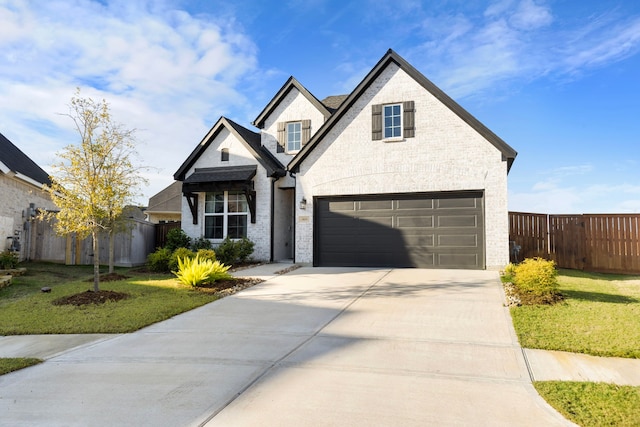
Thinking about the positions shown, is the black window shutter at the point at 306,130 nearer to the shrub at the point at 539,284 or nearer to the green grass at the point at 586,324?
the shrub at the point at 539,284

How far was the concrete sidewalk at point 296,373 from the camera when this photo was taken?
3391mm

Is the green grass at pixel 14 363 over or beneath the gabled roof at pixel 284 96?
beneath

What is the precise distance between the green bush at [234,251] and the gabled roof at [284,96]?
556cm

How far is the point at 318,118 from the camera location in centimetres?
1697

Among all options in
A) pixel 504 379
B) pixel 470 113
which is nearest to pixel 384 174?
pixel 470 113

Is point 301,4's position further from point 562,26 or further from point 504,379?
point 504,379

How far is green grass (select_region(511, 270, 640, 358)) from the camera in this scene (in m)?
5.25

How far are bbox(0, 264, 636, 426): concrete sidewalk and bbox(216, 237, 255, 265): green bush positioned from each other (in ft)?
23.0

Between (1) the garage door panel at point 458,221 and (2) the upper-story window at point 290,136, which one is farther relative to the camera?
(2) the upper-story window at point 290,136

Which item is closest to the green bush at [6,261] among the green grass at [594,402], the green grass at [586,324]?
the green grass at [586,324]

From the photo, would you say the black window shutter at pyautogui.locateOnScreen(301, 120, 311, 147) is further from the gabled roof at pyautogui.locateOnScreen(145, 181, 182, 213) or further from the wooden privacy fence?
the gabled roof at pyautogui.locateOnScreen(145, 181, 182, 213)

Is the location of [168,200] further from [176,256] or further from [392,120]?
[392,120]

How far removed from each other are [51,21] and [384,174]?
993 centimetres

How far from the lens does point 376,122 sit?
13.7 metres
